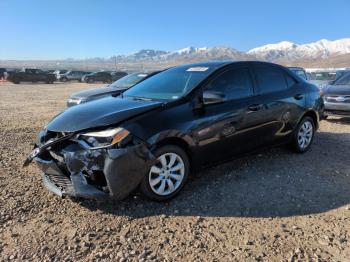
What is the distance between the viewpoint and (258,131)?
5.12 m

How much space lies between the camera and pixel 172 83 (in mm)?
4945

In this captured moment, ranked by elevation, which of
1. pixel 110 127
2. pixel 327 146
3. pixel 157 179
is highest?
pixel 110 127

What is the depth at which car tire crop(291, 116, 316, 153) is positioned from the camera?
6027 millimetres

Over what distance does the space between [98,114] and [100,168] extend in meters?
0.69

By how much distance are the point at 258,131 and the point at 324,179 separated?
Answer: 3.75ft

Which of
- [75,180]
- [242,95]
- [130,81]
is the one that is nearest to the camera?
[75,180]

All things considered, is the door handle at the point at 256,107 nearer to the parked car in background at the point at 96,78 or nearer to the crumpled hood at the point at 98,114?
the crumpled hood at the point at 98,114

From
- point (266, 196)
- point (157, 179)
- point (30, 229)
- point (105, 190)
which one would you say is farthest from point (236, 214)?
point (30, 229)

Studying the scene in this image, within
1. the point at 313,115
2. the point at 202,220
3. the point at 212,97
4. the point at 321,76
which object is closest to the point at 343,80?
the point at 321,76

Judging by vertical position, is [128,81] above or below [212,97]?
below

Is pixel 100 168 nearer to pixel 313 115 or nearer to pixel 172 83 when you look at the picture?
pixel 172 83

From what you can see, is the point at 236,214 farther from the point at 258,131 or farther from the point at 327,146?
the point at 327,146

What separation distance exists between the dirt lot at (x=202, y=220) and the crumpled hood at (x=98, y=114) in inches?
36.9

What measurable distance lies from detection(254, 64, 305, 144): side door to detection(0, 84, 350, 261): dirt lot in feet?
1.98
